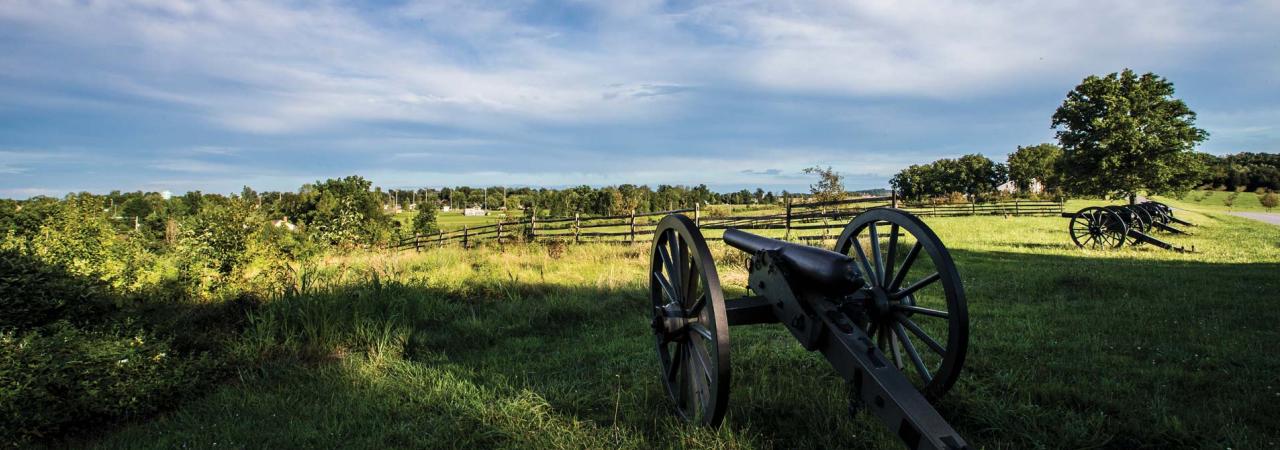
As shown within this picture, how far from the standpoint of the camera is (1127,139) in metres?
26.7

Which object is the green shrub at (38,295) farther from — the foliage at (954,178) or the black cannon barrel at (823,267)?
the foliage at (954,178)

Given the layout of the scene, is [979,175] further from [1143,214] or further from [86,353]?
[86,353]

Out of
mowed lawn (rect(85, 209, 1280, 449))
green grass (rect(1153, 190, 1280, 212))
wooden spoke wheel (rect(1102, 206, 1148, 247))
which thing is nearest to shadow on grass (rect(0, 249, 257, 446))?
mowed lawn (rect(85, 209, 1280, 449))

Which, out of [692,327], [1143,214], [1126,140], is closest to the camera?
[692,327]

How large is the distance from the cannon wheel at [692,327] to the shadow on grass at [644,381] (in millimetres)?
167

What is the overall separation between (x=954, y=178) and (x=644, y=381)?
82.8m

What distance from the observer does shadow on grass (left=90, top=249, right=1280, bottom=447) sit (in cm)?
322

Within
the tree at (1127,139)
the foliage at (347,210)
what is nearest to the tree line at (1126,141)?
the tree at (1127,139)

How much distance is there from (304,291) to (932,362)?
5.80 metres

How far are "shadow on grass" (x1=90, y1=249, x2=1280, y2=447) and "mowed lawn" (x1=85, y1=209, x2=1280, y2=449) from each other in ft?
0.06

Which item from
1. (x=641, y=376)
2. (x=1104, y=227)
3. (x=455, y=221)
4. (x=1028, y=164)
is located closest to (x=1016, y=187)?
(x=1028, y=164)

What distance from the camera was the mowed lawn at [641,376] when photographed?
10.6 ft

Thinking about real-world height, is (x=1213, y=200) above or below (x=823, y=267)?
below

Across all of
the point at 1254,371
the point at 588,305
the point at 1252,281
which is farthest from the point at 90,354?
the point at 1252,281
